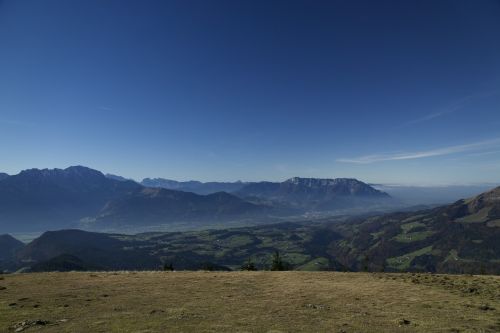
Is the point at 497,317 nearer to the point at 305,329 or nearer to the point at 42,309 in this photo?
the point at 305,329

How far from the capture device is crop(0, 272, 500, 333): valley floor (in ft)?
68.2

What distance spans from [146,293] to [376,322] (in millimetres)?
21606

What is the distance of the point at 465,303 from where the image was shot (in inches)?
1097

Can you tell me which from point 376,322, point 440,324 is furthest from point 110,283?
point 440,324

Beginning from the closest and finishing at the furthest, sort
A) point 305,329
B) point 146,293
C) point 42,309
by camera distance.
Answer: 1. point 305,329
2. point 42,309
3. point 146,293

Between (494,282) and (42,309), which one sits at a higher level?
(42,309)

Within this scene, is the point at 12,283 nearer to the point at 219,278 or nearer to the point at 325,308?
the point at 219,278

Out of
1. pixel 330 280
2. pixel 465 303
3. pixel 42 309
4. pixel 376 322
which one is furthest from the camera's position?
pixel 330 280

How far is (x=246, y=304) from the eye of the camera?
27344 mm

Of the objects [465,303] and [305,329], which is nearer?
[305,329]

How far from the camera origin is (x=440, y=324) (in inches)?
845

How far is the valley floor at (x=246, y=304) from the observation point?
20.8 m

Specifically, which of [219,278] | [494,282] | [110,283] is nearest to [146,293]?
[110,283]

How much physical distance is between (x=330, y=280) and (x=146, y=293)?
23.5 m
